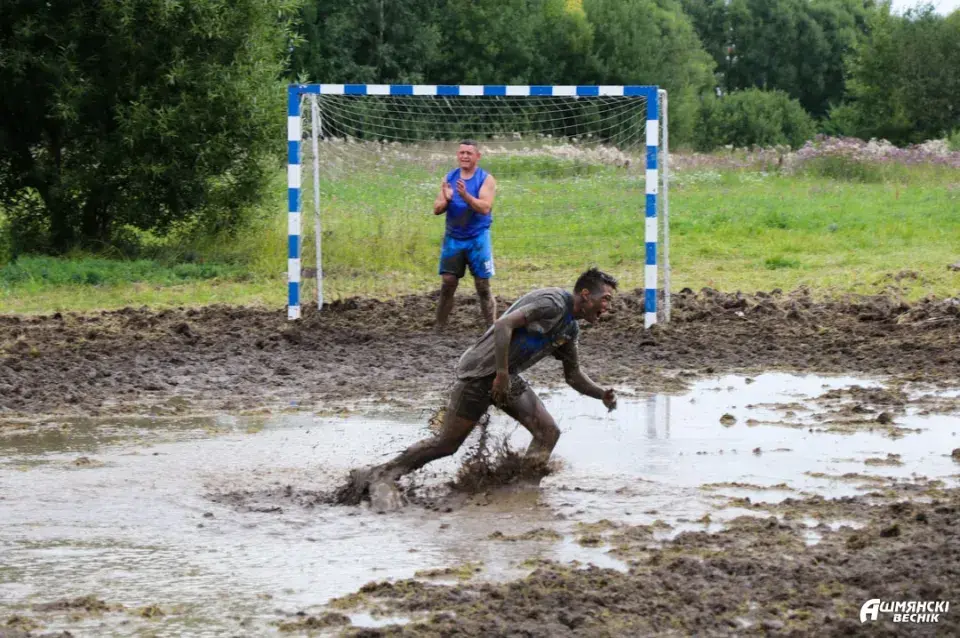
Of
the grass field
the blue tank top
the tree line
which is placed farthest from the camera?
the tree line

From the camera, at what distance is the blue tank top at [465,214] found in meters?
12.8

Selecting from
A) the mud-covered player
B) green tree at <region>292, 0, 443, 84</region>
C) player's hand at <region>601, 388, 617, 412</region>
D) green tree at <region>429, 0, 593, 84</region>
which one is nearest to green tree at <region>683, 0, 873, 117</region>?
green tree at <region>429, 0, 593, 84</region>

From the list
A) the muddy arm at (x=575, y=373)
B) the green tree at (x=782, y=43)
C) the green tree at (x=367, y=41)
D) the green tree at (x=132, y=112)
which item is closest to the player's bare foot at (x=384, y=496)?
the muddy arm at (x=575, y=373)

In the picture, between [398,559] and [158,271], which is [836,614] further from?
[158,271]

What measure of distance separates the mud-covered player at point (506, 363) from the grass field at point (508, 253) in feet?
26.3

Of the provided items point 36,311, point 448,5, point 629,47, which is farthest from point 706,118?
point 36,311

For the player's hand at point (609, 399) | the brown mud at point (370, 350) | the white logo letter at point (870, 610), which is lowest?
the white logo letter at point (870, 610)

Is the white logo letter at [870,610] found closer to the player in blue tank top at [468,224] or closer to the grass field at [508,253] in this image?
the player in blue tank top at [468,224]

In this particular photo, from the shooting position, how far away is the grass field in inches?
637

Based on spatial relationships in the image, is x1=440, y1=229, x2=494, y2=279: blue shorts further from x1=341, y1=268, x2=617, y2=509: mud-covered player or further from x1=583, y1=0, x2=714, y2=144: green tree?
x1=583, y1=0, x2=714, y2=144: green tree

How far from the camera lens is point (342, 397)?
1077 cm

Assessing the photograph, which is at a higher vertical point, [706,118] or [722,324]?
[706,118]

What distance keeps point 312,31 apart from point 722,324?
40.5 metres

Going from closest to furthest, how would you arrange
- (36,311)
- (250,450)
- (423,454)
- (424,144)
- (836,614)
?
(836,614)
(423,454)
(250,450)
(36,311)
(424,144)
